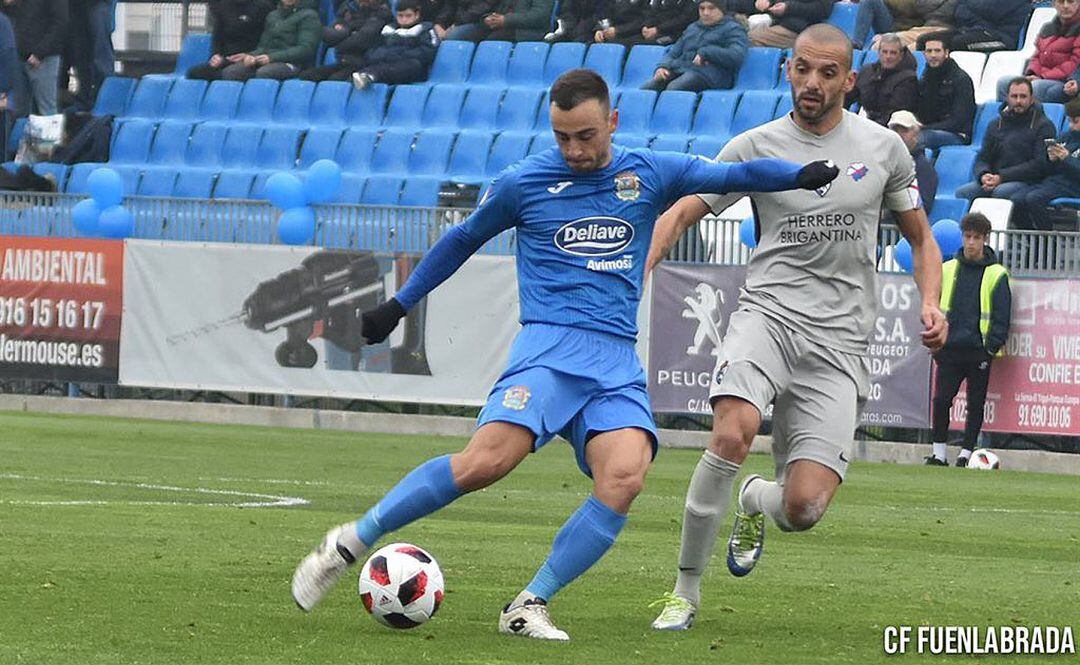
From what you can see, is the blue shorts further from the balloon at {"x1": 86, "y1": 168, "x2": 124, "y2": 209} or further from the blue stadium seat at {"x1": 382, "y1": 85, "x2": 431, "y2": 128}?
the blue stadium seat at {"x1": 382, "y1": 85, "x2": 431, "y2": 128}

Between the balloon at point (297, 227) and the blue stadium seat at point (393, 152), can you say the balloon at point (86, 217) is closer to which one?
the balloon at point (297, 227)

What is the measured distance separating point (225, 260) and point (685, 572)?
46.5ft

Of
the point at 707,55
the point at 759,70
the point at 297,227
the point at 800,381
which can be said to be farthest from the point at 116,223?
the point at 800,381

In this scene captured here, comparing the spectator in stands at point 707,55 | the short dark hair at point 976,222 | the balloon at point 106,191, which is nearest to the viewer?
the short dark hair at point 976,222

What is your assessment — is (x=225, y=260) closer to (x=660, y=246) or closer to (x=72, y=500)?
(x=72, y=500)

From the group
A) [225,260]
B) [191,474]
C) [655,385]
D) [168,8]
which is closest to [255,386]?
[225,260]

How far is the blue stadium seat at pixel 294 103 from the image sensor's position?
92.2 feet

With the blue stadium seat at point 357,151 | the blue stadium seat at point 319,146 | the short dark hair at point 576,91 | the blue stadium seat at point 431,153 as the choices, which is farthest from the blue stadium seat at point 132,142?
the short dark hair at point 576,91

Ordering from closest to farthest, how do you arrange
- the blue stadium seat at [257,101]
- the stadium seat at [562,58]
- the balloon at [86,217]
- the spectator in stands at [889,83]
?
1. the balloon at [86,217]
2. the spectator in stands at [889,83]
3. the stadium seat at [562,58]
4. the blue stadium seat at [257,101]

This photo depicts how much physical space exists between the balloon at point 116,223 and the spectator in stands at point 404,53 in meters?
5.77

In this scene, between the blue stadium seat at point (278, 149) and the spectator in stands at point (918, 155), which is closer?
the spectator in stands at point (918, 155)

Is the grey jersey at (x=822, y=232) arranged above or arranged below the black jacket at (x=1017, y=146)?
above

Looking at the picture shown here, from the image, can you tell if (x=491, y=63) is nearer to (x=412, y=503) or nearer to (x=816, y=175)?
(x=816, y=175)

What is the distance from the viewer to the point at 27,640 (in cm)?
711
